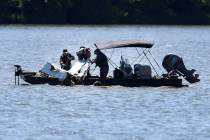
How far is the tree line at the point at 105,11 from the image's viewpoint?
513 ft

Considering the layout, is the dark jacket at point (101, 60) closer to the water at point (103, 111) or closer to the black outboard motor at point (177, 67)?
the water at point (103, 111)

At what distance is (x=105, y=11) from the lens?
160375 millimetres

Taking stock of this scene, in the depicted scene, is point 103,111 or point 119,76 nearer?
point 103,111

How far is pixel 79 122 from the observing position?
1515 inches

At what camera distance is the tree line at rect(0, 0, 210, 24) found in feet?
513

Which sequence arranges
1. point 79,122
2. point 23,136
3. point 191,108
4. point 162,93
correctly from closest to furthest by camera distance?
point 23,136, point 79,122, point 191,108, point 162,93

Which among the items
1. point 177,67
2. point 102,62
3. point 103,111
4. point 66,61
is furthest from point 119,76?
point 103,111

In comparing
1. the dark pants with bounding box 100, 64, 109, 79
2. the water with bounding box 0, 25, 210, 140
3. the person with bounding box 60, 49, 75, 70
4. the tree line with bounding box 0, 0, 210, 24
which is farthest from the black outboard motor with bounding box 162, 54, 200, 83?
the tree line with bounding box 0, 0, 210, 24

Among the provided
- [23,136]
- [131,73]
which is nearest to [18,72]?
[131,73]

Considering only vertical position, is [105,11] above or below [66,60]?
below

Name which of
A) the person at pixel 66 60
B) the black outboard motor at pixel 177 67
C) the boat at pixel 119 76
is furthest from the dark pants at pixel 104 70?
the black outboard motor at pixel 177 67

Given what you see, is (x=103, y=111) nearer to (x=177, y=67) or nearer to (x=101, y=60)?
(x=101, y=60)

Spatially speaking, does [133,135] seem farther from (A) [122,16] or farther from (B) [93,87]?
(A) [122,16]

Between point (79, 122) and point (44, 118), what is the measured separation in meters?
1.73
